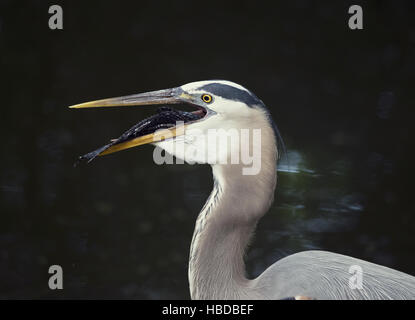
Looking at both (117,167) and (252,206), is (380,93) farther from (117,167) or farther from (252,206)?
(252,206)

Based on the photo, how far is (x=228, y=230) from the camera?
2109 millimetres

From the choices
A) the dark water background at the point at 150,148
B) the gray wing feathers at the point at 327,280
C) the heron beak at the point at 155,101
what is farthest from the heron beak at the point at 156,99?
the dark water background at the point at 150,148

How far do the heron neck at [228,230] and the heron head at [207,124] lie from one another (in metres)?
0.08

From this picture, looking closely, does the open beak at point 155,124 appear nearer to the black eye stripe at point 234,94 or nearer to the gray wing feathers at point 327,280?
the black eye stripe at point 234,94

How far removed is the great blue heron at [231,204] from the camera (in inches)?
81.5

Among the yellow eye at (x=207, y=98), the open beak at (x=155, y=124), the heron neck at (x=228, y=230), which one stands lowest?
the heron neck at (x=228, y=230)

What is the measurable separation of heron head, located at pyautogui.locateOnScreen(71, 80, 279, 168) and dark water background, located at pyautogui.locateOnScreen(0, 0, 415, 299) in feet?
3.75

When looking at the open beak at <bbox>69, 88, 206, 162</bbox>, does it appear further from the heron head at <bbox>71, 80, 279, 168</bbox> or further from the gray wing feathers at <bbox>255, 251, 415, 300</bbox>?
the gray wing feathers at <bbox>255, 251, 415, 300</bbox>

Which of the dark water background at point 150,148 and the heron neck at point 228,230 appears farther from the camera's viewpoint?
the dark water background at point 150,148

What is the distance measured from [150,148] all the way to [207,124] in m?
1.90

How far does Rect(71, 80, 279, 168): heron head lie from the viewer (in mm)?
2068

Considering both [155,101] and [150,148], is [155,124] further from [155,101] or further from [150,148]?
[150,148]

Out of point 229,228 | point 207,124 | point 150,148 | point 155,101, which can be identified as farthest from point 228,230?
point 150,148
